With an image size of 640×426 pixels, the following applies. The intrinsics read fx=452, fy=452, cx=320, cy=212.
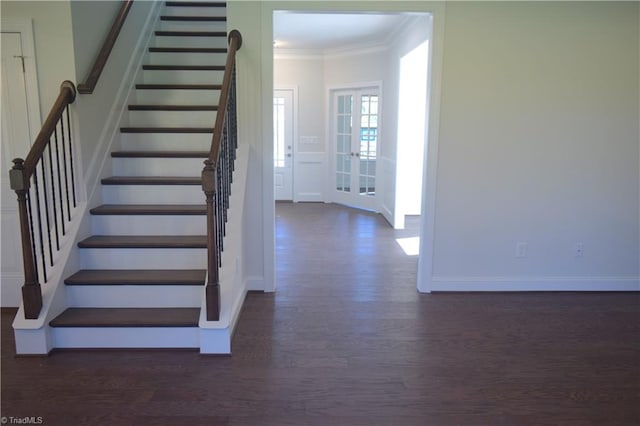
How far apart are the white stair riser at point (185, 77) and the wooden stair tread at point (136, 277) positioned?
6.81 ft

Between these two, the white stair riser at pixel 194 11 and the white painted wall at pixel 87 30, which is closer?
the white painted wall at pixel 87 30

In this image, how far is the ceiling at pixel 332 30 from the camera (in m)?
5.41

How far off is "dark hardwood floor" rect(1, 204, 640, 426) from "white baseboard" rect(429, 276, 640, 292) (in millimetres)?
86

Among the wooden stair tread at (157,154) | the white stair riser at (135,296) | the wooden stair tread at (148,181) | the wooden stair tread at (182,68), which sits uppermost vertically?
the wooden stair tread at (182,68)

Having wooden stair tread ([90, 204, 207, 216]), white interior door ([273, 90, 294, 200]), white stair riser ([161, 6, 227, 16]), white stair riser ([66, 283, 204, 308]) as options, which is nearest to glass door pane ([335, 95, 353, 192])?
white interior door ([273, 90, 294, 200])

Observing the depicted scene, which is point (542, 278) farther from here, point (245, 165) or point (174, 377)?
point (174, 377)

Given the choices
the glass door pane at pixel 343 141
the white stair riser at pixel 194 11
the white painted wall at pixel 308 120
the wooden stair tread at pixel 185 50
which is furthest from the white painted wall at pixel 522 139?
the white painted wall at pixel 308 120

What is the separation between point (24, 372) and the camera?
2.54 m

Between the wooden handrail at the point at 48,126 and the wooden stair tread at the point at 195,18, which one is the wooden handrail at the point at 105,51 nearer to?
the wooden handrail at the point at 48,126

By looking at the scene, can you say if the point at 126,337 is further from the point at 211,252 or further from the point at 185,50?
the point at 185,50

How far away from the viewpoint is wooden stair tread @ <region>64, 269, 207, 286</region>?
292 centimetres

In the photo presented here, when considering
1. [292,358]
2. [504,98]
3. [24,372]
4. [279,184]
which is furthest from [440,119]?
[279,184]

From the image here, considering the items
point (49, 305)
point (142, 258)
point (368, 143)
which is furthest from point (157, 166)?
point (368, 143)

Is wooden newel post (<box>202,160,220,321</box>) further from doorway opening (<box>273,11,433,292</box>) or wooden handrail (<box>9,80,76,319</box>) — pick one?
doorway opening (<box>273,11,433,292</box>)
